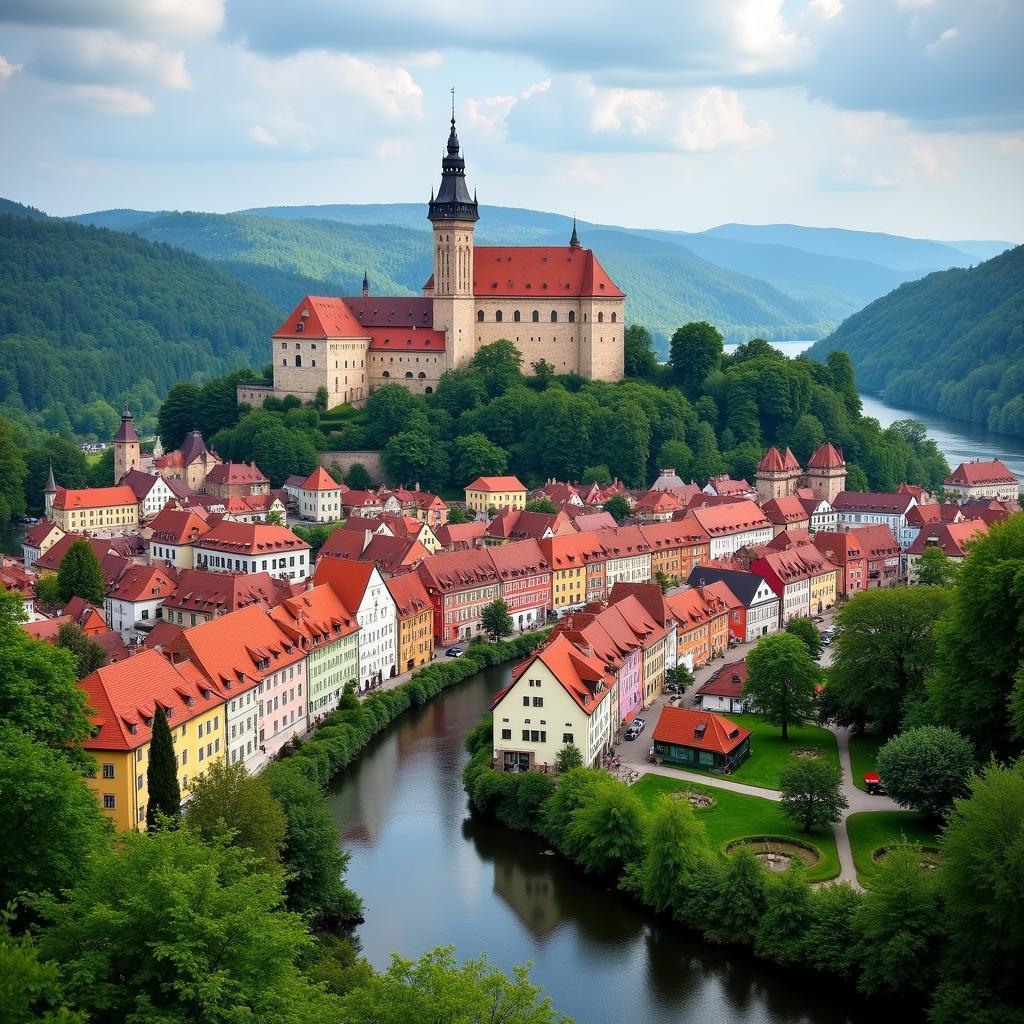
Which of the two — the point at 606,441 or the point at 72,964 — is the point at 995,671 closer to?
the point at 72,964

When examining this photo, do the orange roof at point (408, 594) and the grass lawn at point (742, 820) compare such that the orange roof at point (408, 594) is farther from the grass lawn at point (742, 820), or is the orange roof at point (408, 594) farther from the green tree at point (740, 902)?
the green tree at point (740, 902)

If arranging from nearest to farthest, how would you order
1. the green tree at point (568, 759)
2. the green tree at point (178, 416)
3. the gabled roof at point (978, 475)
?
the green tree at point (568, 759) < the gabled roof at point (978, 475) < the green tree at point (178, 416)

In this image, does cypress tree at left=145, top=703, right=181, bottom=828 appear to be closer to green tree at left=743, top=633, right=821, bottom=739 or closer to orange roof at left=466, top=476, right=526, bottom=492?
green tree at left=743, top=633, right=821, bottom=739

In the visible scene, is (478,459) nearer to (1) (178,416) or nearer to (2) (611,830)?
(1) (178,416)

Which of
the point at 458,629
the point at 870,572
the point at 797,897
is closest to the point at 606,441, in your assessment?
the point at 870,572

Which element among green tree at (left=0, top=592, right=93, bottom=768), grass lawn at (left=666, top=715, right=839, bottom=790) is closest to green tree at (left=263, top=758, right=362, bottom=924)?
green tree at (left=0, top=592, right=93, bottom=768)

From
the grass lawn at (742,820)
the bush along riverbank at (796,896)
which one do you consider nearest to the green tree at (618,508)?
the grass lawn at (742,820)
